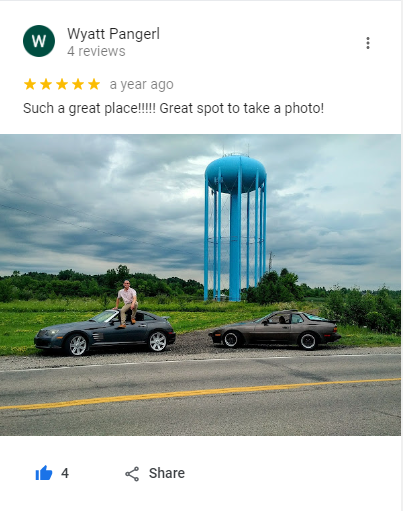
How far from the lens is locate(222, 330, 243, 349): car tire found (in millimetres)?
13242

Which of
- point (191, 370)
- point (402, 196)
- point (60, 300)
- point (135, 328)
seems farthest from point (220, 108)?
point (60, 300)

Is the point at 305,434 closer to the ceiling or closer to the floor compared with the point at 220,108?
closer to the floor

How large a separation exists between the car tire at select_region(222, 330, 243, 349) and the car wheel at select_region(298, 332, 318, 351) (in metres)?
1.89

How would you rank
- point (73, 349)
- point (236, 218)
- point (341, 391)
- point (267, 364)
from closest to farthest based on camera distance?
1. point (341, 391)
2. point (267, 364)
3. point (73, 349)
4. point (236, 218)

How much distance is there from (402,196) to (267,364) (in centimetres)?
589

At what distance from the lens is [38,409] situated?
6012 millimetres

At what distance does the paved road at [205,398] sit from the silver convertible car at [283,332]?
2460 millimetres

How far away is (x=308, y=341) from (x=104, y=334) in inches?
248

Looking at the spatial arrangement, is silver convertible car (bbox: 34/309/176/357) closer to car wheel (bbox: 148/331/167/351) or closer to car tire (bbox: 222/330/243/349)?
car wheel (bbox: 148/331/167/351)

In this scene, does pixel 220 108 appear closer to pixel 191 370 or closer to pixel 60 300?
pixel 191 370

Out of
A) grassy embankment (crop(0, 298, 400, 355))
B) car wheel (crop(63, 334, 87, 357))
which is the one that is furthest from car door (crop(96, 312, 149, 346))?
grassy embankment (crop(0, 298, 400, 355))

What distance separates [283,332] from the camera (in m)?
13.0
